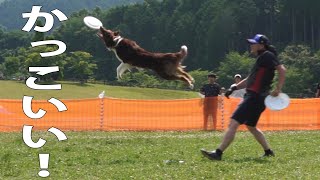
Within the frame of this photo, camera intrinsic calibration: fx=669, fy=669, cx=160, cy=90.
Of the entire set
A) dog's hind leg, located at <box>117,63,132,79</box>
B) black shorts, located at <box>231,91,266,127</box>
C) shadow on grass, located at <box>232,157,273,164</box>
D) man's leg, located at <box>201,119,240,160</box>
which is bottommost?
shadow on grass, located at <box>232,157,273,164</box>

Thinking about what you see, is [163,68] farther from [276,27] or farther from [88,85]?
[276,27]

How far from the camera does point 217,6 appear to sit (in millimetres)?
82062

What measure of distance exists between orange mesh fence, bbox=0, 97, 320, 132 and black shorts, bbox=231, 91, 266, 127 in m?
7.17

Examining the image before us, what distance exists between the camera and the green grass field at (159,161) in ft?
23.4

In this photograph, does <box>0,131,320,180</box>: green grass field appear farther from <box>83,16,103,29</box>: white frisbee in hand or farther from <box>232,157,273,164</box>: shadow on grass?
<box>83,16,103,29</box>: white frisbee in hand

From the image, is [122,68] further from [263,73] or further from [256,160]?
[256,160]

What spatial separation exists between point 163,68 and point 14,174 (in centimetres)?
253

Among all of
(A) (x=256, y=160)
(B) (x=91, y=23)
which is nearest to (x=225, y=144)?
(A) (x=256, y=160)

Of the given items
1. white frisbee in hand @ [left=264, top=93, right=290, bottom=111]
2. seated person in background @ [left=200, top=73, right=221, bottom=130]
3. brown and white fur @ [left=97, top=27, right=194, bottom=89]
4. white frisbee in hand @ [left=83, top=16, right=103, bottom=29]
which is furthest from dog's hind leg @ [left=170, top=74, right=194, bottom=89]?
seated person in background @ [left=200, top=73, right=221, bottom=130]

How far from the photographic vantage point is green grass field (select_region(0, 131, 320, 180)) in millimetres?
7133

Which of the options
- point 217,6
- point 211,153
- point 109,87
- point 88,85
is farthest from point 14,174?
point 217,6

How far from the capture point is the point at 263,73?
26.3ft

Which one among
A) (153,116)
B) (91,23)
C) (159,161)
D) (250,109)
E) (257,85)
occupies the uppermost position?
(91,23)

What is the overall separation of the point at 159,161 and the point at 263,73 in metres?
1.69
